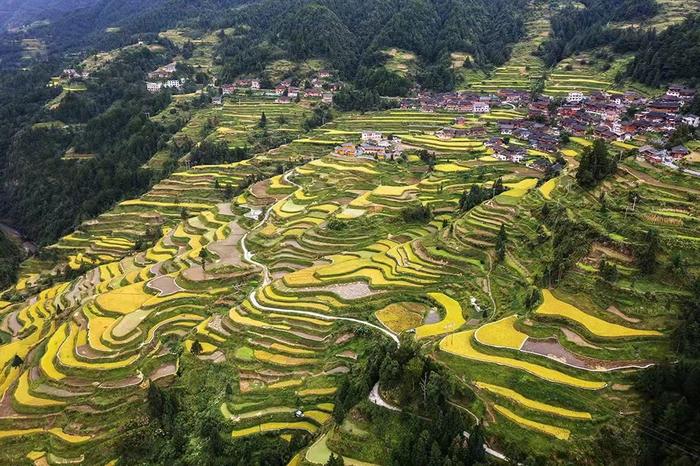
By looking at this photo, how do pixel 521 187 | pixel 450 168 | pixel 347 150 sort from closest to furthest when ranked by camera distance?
pixel 521 187
pixel 450 168
pixel 347 150

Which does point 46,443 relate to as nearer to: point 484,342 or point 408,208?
point 484,342

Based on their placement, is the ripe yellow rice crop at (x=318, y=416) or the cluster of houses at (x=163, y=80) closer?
the ripe yellow rice crop at (x=318, y=416)

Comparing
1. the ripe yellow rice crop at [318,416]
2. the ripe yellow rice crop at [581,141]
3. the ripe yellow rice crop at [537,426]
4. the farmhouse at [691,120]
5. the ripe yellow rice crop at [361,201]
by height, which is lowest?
the ripe yellow rice crop at [318,416]

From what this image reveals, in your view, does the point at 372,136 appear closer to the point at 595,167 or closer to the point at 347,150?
the point at 347,150

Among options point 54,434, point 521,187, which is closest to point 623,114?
point 521,187

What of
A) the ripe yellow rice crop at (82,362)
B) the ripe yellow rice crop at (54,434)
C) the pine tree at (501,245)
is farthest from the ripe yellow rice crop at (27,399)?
the pine tree at (501,245)

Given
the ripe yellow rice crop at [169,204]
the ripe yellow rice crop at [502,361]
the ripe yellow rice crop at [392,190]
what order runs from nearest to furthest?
the ripe yellow rice crop at [502,361]
the ripe yellow rice crop at [392,190]
the ripe yellow rice crop at [169,204]

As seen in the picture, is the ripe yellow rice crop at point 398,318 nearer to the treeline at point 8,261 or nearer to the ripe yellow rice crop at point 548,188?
the ripe yellow rice crop at point 548,188
